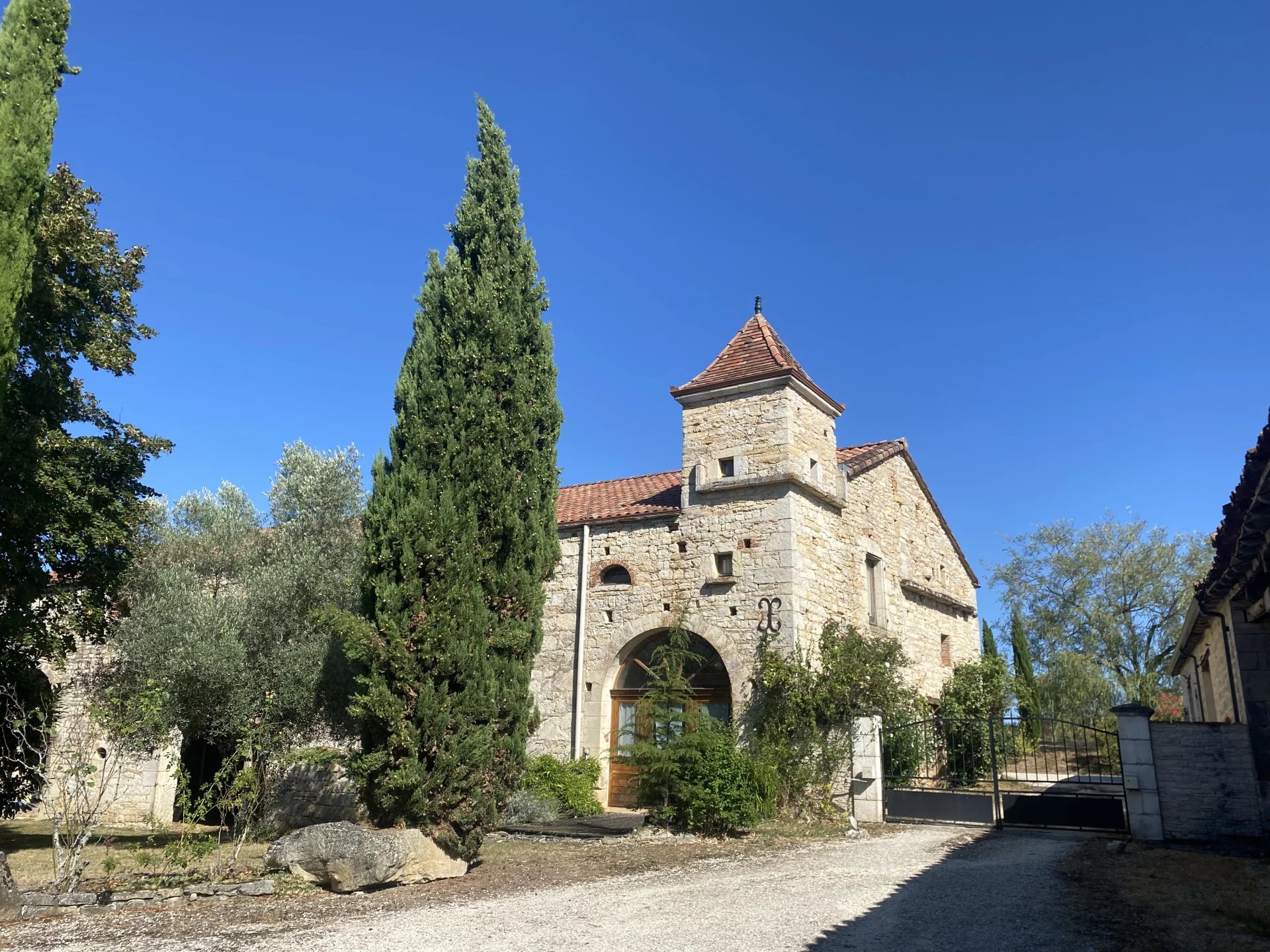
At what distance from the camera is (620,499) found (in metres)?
16.9

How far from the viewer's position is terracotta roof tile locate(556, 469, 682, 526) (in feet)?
51.0

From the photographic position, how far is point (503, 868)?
889 cm

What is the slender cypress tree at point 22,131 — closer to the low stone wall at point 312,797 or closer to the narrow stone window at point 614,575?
the low stone wall at point 312,797

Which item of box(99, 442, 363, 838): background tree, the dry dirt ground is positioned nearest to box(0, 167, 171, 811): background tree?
box(99, 442, 363, 838): background tree

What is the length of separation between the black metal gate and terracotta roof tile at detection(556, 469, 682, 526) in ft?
18.5

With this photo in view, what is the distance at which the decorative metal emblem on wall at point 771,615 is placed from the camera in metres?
13.4

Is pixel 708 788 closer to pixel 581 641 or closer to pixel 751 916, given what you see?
pixel 751 916

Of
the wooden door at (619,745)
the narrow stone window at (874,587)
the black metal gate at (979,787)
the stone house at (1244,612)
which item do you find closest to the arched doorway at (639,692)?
the wooden door at (619,745)

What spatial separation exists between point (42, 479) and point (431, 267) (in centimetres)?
502

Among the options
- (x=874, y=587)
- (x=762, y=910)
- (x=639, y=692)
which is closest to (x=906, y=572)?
(x=874, y=587)

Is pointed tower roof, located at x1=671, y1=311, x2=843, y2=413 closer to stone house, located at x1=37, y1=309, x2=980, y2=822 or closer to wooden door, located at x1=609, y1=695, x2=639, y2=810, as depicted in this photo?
stone house, located at x1=37, y1=309, x2=980, y2=822

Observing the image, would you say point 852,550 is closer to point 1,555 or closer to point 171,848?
point 171,848

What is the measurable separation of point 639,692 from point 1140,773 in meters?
7.72

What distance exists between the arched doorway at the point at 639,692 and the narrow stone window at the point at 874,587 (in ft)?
12.7
